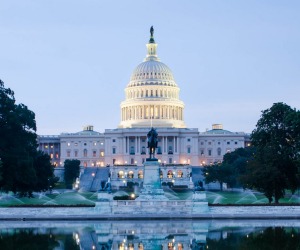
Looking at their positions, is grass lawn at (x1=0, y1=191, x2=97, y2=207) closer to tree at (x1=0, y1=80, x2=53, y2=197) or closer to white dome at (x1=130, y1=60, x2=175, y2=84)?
tree at (x1=0, y1=80, x2=53, y2=197)

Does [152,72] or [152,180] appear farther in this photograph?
[152,72]

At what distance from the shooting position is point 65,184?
431ft

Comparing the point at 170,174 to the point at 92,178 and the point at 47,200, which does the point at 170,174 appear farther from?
the point at 47,200

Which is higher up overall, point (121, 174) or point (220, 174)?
point (121, 174)

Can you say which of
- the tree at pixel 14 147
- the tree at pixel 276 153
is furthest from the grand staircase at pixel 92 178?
the tree at pixel 276 153

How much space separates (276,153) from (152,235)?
2744cm

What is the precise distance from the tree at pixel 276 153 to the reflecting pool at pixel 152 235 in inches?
531

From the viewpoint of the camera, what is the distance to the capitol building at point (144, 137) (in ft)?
565

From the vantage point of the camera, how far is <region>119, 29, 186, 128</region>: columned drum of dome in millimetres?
177500

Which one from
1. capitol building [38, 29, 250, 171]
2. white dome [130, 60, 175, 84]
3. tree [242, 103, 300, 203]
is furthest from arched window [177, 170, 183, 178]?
tree [242, 103, 300, 203]

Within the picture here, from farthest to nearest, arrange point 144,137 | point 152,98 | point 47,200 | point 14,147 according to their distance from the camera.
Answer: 1. point 152,98
2. point 144,137
3. point 47,200
4. point 14,147

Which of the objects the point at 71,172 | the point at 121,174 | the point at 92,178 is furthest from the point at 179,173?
the point at 71,172

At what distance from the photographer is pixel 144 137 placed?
170750mm

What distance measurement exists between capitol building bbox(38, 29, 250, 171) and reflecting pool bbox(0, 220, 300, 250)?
121830 millimetres
